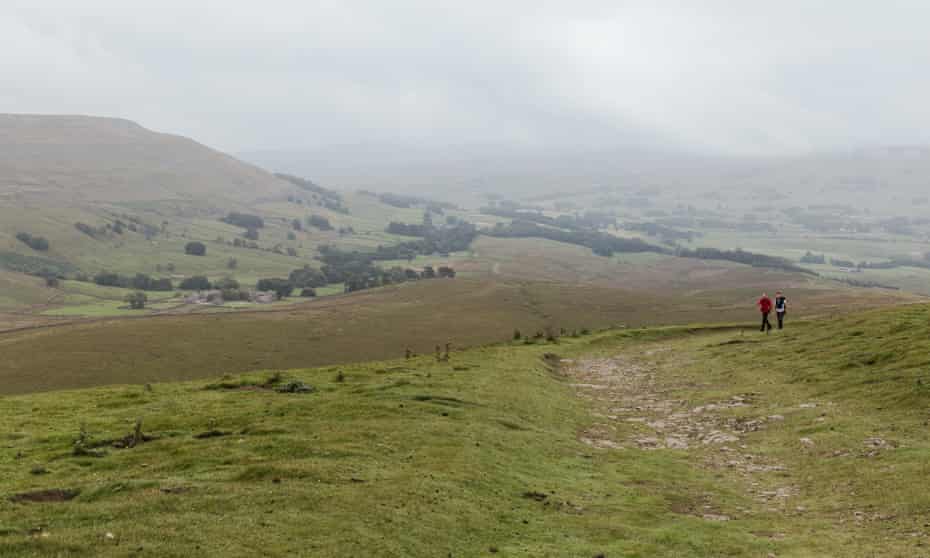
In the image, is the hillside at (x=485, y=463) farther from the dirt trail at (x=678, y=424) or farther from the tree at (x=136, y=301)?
the tree at (x=136, y=301)

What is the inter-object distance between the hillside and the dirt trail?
14 centimetres

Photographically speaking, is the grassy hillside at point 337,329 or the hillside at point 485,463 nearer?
the hillside at point 485,463

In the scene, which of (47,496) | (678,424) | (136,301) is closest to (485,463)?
(47,496)

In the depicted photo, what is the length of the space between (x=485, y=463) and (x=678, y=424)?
46.4ft

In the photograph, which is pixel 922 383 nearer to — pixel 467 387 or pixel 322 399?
pixel 467 387

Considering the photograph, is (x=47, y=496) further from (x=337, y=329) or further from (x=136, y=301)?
(x=136, y=301)

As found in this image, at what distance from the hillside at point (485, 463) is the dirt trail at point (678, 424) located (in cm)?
14

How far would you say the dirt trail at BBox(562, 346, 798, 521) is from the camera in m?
26.0

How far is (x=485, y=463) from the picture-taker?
80.1 ft

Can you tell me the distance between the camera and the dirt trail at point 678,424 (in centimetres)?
2601

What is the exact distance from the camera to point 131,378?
7831cm

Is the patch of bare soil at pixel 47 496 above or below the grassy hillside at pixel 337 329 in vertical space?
above

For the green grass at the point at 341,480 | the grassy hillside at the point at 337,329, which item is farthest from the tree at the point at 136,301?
the green grass at the point at 341,480

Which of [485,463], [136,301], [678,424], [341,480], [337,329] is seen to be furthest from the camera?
[136,301]
